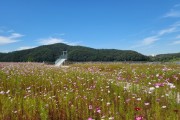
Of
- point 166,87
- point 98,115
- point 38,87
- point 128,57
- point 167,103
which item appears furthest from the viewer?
point 128,57

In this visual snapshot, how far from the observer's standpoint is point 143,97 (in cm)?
777

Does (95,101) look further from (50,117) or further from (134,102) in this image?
(50,117)

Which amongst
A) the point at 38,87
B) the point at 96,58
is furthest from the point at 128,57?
the point at 38,87

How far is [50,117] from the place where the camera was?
6.45 m

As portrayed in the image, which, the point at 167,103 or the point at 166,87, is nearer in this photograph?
the point at 167,103

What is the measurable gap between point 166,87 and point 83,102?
2831 mm

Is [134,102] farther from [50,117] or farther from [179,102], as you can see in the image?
[50,117]

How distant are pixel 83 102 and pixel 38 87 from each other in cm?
514

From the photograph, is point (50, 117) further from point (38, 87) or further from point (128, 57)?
point (128, 57)

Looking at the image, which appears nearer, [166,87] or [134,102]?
[134,102]

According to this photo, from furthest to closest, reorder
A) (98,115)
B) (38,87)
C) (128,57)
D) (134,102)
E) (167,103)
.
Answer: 1. (128,57)
2. (38,87)
3. (134,102)
4. (167,103)
5. (98,115)

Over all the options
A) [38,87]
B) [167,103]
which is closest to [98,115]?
[167,103]

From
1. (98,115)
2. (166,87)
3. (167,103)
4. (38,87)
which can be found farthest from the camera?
(38,87)

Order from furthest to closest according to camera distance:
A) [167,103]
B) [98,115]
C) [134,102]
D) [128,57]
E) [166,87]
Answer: [128,57], [166,87], [134,102], [167,103], [98,115]
